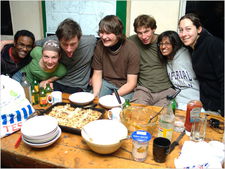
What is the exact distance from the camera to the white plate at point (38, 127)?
114cm

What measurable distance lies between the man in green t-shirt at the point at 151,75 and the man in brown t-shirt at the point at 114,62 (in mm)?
108

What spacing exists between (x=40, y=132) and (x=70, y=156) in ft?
0.74

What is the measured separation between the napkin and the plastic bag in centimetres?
100

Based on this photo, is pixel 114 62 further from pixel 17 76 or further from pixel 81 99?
pixel 17 76

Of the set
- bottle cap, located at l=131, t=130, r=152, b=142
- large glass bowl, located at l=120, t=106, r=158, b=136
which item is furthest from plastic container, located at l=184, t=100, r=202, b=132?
bottle cap, located at l=131, t=130, r=152, b=142

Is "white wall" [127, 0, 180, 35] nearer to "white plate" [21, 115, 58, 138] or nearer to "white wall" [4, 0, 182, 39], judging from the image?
"white wall" [4, 0, 182, 39]

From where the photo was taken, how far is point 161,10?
2.52 meters

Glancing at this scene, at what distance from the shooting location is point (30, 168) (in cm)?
114

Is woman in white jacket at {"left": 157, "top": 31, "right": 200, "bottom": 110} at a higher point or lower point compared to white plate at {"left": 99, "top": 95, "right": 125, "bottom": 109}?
higher

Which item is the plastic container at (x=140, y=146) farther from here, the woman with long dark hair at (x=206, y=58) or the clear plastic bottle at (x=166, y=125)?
the woman with long dark hair at (x=206, y=58)

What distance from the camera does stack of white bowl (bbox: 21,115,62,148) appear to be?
1117 millimetres

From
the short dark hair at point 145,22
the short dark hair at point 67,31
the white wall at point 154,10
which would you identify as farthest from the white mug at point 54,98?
the white wall at point 154,10

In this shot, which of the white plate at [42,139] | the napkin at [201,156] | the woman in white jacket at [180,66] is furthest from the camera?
the woman in white jacket at [180,66]

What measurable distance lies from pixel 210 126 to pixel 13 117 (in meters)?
1.32
